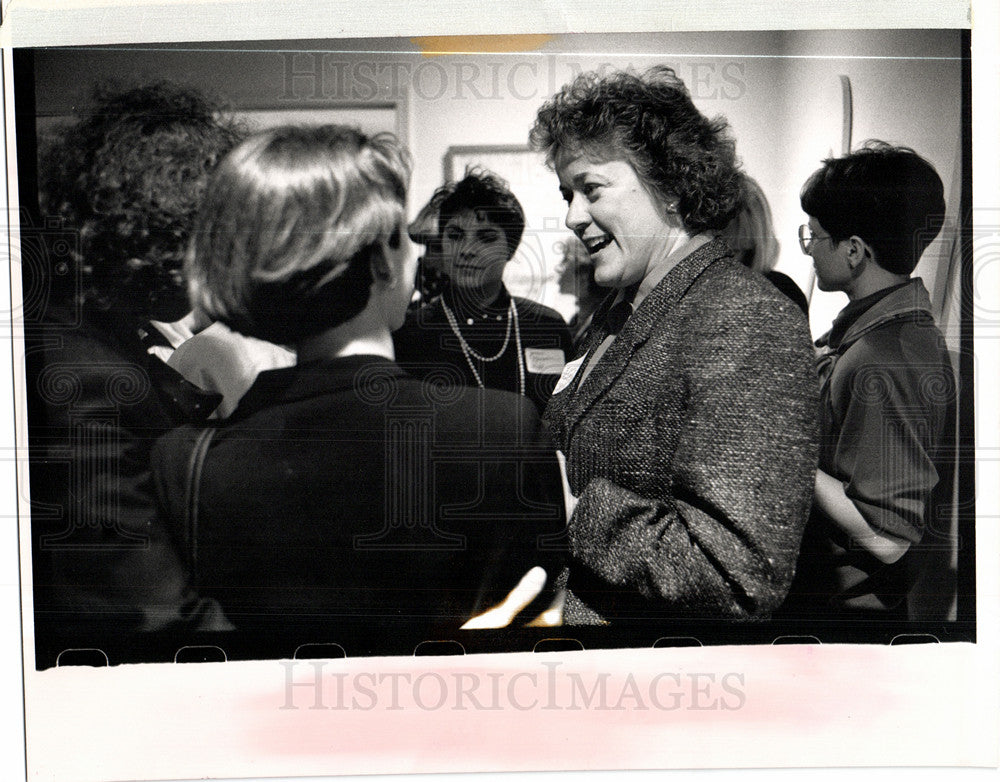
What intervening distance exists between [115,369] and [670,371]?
157 centimetres

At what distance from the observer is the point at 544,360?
2525 mm

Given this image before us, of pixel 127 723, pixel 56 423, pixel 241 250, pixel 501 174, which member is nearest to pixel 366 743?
pixel 127 723

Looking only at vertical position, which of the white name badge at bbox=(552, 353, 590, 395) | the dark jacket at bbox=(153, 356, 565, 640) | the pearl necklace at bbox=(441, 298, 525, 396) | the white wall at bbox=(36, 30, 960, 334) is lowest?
the dark jacket at bbox=(153, 356, 565, 640)

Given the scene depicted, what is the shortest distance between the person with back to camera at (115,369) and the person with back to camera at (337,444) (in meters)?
0.08

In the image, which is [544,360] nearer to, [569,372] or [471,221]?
[569,372]

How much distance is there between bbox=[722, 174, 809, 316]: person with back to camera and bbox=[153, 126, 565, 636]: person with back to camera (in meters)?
0.76

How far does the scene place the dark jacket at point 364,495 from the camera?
2529mm

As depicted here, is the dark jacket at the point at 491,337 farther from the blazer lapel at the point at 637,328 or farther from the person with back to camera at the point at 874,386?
the person with back to camera at the point at 874,386

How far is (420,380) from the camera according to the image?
254 cm

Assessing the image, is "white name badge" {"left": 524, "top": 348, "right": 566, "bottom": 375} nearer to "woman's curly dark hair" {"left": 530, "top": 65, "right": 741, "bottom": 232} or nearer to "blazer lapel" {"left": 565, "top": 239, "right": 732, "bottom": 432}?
"blazer lapel" {"left": 565, "top": 239, "right": 732, "bottom": 432}

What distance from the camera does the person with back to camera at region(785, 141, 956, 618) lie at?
254 cm

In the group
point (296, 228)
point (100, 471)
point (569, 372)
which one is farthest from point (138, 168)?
point (569, 372)

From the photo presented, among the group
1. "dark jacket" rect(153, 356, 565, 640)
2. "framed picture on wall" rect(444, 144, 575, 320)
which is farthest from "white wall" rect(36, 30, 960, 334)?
"dark jacket" rect(153, 356, 565, 640)

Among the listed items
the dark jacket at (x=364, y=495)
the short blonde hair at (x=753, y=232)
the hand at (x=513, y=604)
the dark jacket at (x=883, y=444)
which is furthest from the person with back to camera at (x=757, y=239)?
the hand at (x=513, y=604)
